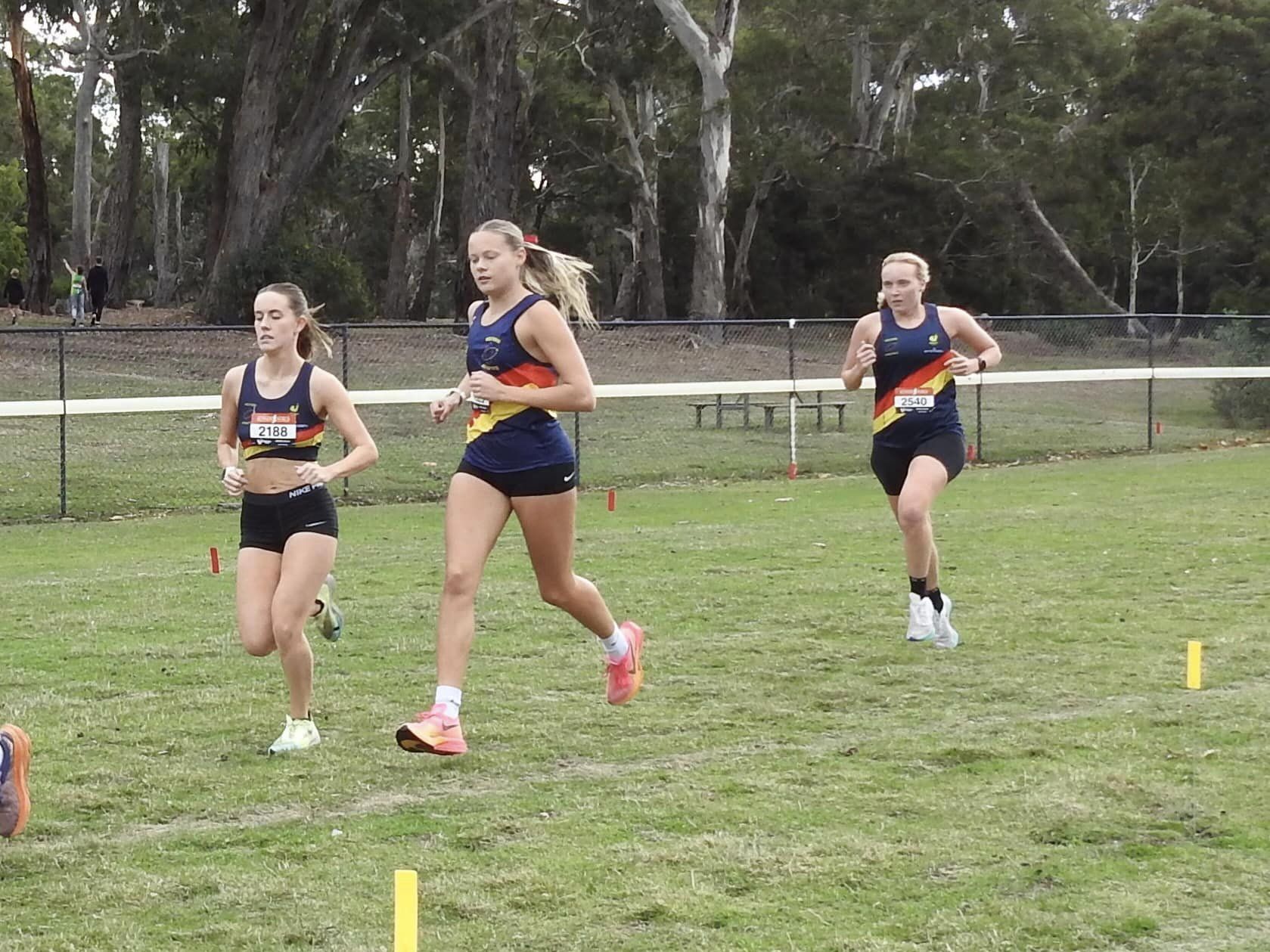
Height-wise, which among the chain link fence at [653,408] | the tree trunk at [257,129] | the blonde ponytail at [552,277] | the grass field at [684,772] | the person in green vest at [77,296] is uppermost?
the tree trunk at [257,129]

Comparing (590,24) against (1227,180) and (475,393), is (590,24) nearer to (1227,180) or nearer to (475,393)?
(1227,180)

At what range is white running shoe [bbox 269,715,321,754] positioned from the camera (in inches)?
257

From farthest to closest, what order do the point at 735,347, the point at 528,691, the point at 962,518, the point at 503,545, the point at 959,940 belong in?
1. the point at 735,347
2. the point at 962,518
3. the point at 503,545
4. the point at 528,691
5. the point at 959,940

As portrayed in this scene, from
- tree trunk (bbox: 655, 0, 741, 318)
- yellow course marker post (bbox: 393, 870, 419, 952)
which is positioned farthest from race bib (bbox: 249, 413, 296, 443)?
tree trunk (bbox: 655, 0, 741, 318)

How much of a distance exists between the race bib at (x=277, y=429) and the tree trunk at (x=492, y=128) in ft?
112

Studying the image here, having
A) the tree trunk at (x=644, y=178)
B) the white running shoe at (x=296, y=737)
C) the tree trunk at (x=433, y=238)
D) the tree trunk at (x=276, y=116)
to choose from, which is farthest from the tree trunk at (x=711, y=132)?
the white running shoe at (x=296, y=737)

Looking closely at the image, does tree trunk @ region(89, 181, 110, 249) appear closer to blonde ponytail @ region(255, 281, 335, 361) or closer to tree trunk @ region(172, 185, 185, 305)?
tree trunk @ region(172, 185, 185, 305)

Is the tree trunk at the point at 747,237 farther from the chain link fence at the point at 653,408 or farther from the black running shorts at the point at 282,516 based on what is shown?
the black running shorts at the point at 282,516

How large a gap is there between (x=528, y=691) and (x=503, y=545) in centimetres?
592

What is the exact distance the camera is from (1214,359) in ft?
88.3

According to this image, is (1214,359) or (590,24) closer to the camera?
(1214,359)

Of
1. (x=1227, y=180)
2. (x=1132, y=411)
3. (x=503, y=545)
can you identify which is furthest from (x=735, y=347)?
(x=503, y=545)

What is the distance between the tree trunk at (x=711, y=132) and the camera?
39.9 metres

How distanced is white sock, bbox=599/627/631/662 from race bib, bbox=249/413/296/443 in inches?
61.1
